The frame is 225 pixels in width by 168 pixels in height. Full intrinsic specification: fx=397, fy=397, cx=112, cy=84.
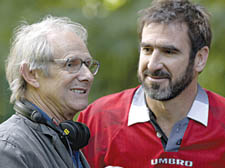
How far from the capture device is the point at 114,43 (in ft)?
20.2

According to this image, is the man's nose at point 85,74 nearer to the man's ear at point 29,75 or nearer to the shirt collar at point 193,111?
the man's ear at point 29,75

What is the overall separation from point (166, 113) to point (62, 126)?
4.19 ft

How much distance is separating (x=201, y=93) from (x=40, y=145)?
1.82m

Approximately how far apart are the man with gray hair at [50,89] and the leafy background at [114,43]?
10.4ft

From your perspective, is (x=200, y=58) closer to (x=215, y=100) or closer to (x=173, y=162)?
(x=215, y=100)

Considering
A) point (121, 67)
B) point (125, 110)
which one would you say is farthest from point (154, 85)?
point (121, 67)

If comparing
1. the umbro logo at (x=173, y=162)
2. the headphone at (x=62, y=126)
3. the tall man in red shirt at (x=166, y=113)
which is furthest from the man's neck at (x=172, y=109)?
the headphone at (x=62, y=126)

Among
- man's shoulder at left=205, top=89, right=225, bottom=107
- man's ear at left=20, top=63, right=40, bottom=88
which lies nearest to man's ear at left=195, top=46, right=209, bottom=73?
man's shoulder at left=205, top=89, right=225, bottom=107

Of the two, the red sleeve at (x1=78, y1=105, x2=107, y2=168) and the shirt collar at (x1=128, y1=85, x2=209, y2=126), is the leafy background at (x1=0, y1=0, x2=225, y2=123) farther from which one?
the red sleeve at (x1=78, y1=105, x2=107, y2=168)

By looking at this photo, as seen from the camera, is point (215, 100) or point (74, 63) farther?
point (215, 100)

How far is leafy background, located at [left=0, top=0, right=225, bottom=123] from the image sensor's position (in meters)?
6.02

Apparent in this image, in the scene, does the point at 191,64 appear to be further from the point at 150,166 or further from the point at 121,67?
the point at 121,67

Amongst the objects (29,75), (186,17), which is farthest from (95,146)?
(186,17)

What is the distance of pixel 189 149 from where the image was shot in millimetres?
3375
